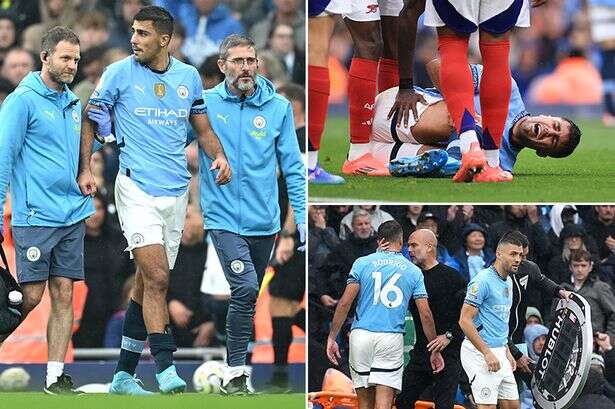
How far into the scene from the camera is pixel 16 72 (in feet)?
36.6

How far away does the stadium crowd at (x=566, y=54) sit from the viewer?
20.1m

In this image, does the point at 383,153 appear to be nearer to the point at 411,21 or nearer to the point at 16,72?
the point at 411,21

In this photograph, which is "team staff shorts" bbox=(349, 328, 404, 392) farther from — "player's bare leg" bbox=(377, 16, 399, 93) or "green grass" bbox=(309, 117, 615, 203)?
"player's bare leg" bbox=(377, 16, 399, 93)

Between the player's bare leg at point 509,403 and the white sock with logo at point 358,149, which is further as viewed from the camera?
the white sock with logo at point 358,149

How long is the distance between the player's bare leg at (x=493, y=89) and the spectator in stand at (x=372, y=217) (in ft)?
2.84

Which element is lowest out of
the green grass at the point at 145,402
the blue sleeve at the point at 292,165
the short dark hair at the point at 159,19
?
the green grass at the point at 145,402

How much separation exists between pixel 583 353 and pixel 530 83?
1181 cm

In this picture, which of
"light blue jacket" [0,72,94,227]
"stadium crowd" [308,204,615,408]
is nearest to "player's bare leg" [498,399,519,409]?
"stadium crowd" [308,204,615,408]

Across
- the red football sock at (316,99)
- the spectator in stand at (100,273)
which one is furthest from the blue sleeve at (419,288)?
the spectator in stand at (100,273)

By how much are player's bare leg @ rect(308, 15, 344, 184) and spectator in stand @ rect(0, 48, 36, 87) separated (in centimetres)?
328

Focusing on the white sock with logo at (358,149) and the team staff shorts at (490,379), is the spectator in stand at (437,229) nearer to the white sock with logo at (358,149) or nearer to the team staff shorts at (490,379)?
the white sock with logo at (358,149)

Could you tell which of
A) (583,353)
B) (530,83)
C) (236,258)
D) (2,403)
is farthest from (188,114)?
(530,83)

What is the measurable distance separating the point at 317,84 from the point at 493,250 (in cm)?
181

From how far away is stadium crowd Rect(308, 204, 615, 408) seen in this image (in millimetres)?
9281
